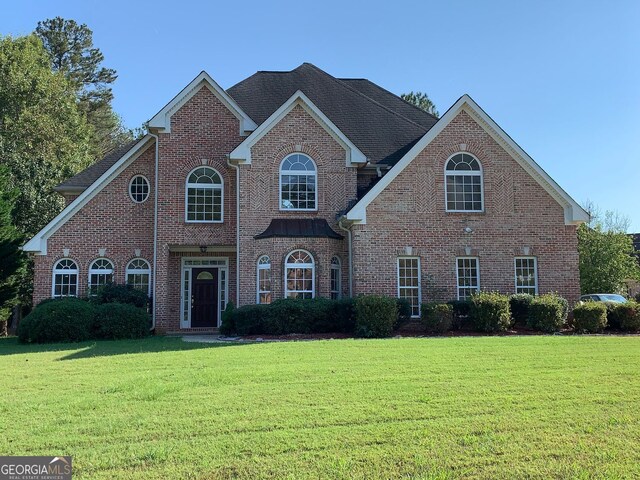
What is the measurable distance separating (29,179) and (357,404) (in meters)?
27.0

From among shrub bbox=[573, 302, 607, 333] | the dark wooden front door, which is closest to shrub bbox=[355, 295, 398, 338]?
shrub bbox=[573, 302, 607, 333]

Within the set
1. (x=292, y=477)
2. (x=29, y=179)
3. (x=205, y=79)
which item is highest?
(x=205, y=79)

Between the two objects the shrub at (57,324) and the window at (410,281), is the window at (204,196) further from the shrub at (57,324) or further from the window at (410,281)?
the window at (410,281)

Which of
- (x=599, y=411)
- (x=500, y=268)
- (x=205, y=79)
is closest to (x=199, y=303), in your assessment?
(x=205, y=79)

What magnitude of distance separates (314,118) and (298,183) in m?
2.37

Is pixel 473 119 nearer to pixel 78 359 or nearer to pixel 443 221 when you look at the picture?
pixel 443 221

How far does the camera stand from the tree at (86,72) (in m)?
47.7

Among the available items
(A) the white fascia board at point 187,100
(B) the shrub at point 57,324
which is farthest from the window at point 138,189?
(B) the shrub at point 57,324

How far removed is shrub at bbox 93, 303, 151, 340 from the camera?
17156 millimetres

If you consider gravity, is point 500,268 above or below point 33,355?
above

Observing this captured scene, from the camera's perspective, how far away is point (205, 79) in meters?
20.6

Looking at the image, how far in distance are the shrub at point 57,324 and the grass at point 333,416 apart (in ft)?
18.0

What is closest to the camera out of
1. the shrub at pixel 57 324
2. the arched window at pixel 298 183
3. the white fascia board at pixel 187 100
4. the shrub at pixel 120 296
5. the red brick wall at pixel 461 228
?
the shrub at pixel 57 324

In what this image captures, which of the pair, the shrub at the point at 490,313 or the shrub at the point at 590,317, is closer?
the shrub at the point at 490,313
